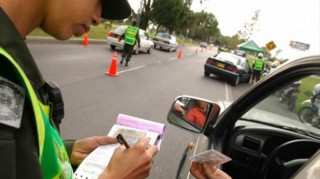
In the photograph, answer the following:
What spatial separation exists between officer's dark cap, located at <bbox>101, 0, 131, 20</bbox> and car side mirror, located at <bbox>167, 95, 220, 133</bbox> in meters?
0.92

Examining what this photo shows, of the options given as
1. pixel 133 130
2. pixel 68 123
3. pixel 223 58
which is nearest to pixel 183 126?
pixel 133 130

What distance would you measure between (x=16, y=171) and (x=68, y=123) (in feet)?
18.5

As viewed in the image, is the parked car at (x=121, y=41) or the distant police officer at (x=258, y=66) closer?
the distant police officer at (x=258, y=66)

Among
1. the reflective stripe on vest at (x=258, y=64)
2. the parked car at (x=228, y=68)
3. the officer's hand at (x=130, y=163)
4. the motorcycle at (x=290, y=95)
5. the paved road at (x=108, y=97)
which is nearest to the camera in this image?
the officer's hand at (x=130, y=163)

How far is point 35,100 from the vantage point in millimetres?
1009

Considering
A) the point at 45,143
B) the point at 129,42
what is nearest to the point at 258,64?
the point at 129,42

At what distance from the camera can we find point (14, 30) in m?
1.04

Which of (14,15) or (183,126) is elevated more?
(14,15)

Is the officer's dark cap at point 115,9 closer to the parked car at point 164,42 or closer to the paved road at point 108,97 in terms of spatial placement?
the paved road at point 108,97

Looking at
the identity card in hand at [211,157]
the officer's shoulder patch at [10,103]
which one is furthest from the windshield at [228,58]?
the officer's shoulder patch at [10,103]

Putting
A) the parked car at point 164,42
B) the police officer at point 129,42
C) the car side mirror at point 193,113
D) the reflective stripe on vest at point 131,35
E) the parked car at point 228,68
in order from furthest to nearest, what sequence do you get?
the parked car at point 164,42
the parked car at point 228,68
the reflective stripe on vest at point 131,35
the police officer at point 129,42
the car side mirror at point 193,113

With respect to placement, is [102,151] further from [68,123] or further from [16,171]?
[68,123]

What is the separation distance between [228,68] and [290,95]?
1601cm

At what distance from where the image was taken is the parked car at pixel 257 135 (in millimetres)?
2371
